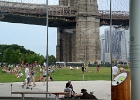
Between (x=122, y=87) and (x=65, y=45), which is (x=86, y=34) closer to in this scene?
(x=65, y=45)

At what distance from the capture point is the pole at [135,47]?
472cm

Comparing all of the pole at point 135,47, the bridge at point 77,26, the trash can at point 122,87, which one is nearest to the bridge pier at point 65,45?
the bridge at point 77,26

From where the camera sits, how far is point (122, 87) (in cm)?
521

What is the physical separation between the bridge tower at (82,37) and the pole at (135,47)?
22.2 meters

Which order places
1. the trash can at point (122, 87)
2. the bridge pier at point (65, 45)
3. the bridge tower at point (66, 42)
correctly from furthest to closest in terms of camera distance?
the bridge tower at point (66, 42), the bridge pier at point (65, 45), the trash can at point (122, 87)

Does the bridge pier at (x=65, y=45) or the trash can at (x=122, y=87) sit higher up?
the bridge pier at (x=65, y=45)

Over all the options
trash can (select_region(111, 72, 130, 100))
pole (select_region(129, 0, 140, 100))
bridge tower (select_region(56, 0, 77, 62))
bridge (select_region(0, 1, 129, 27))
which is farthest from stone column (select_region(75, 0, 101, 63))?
pole (select_region(129, 0, 140, 100))

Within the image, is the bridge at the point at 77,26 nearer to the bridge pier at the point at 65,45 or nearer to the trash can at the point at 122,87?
the bridge pier at the point at 65,45

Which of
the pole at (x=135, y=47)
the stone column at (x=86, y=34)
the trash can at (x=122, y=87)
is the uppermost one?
the stone column at (x=86, y=34)

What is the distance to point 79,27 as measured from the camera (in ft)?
96.2

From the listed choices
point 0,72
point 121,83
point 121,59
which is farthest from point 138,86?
point 0,72

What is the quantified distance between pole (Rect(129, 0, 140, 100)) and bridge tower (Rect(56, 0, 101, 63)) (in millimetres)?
22235

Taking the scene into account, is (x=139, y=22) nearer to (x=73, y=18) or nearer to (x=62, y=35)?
(x=62, y=35)

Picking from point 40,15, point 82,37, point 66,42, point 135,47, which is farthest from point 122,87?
point 82,37
